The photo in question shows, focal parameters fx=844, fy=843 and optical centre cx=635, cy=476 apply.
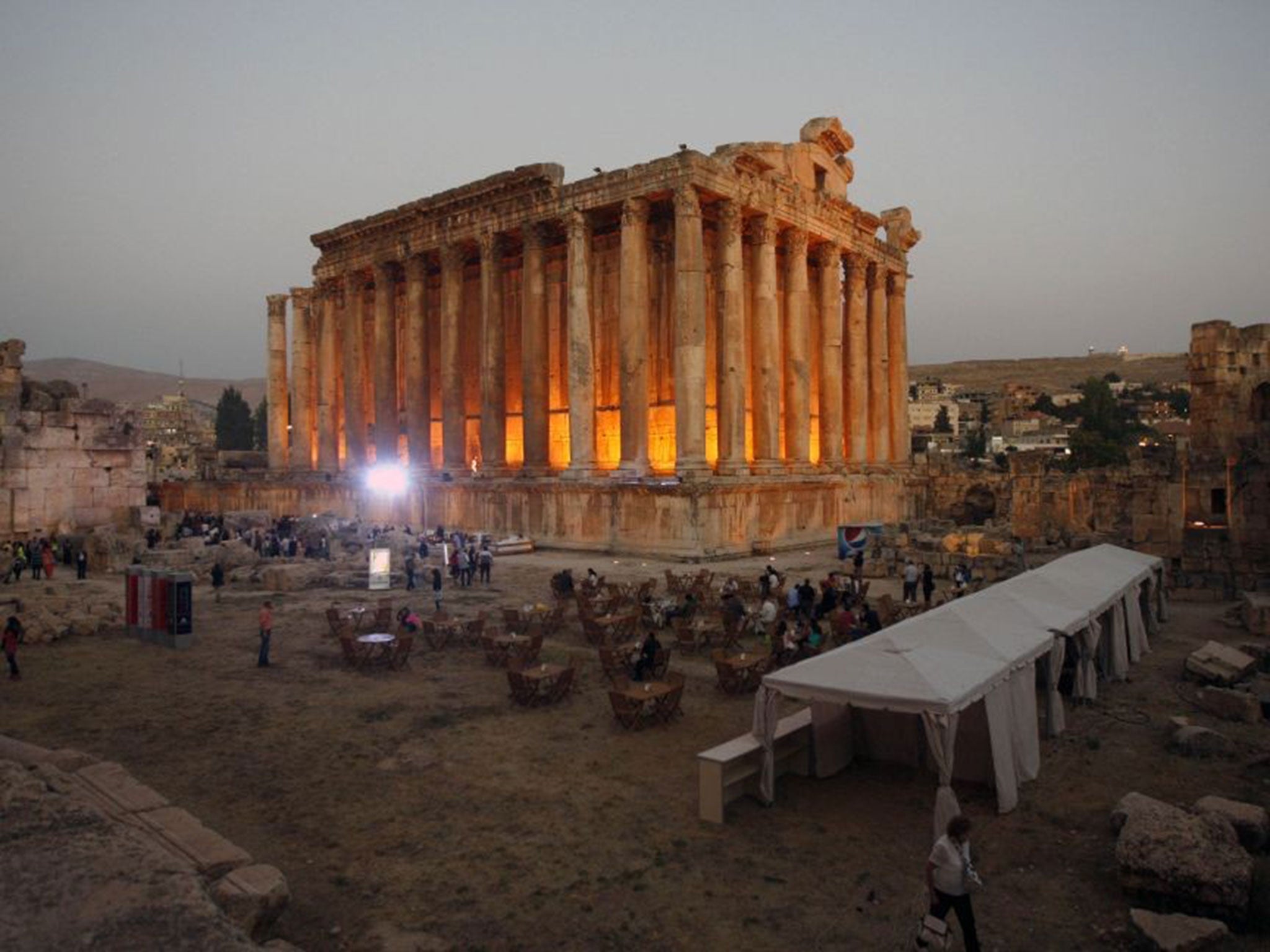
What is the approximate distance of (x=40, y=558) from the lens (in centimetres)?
2889

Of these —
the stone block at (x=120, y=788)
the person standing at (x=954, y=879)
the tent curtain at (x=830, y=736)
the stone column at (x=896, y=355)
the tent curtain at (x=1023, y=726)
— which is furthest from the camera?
the stone column at (x=896, y=355)

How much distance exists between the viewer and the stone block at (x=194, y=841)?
7.09 m

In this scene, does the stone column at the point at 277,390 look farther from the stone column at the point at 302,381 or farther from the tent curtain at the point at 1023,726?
the tent curtain at the point at 1023,726

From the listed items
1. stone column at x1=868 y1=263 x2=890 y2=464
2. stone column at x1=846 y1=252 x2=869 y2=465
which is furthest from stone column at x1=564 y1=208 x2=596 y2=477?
stone column at x1=868 y1=263 x2=890 y2=464

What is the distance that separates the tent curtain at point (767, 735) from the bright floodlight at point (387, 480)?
36.8 meters

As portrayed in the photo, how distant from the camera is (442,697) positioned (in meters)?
14.0

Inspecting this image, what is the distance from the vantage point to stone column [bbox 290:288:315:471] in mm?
51500

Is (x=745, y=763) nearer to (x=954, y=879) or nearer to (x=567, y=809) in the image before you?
(x=567, y=809)

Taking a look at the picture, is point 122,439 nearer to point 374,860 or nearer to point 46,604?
point 46,604

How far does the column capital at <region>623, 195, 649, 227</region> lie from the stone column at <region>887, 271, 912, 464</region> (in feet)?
69.0

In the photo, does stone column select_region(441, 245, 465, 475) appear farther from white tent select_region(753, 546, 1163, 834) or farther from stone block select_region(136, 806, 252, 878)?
stone block select_region(136, 806, 252, 878)

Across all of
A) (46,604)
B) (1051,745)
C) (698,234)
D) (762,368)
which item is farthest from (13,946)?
(762,368)

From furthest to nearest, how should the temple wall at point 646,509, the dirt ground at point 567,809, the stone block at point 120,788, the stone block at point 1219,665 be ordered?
the temple wall at point 646,509
the stone block at point 1219,665
the stone block at point 120,788
the dirt ground at point 567,809

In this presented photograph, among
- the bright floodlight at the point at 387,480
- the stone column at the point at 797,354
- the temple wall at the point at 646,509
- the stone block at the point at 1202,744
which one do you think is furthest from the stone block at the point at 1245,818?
the bright floodlight at the point at 387,480
